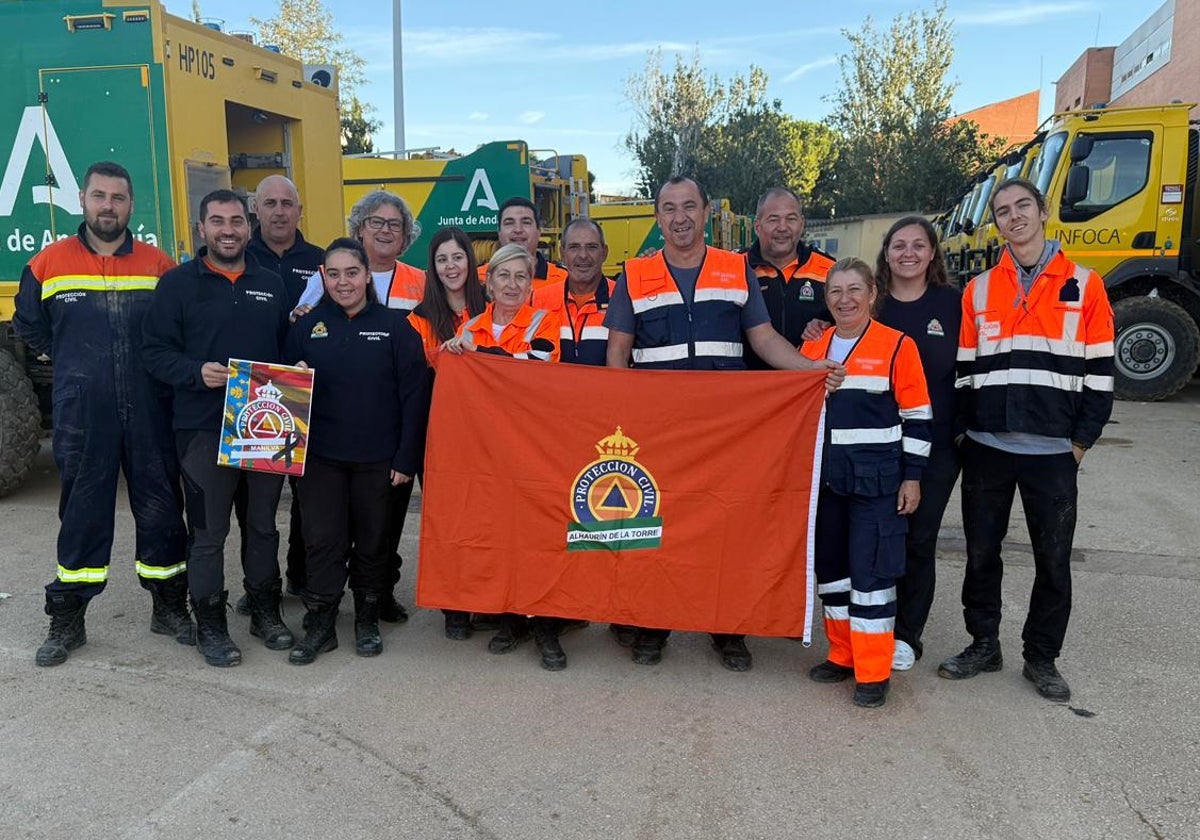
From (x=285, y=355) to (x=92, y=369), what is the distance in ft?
2.69

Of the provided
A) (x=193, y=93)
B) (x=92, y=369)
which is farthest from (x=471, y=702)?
(x=193, y=93)

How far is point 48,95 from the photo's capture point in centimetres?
597

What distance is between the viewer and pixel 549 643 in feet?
13.0

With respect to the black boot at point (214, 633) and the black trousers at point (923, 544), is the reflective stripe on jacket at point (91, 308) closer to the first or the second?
the black boot at point (214, 633)

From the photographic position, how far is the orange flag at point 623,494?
3723mm

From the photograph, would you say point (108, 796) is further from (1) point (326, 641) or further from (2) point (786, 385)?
(2) point (786, 385)

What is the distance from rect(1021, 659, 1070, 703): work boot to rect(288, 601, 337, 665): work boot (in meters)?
3.01

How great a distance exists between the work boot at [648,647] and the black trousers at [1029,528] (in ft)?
4.38

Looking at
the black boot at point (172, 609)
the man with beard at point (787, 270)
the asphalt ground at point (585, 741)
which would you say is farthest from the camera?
the man with beard at point (787, 270)

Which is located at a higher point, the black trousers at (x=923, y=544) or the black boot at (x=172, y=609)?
the black trousers at (x=923, y=544)

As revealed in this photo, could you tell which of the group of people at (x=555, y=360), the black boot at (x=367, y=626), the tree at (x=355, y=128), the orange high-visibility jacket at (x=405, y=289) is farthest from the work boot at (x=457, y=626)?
the tree at (x=355, y=128)

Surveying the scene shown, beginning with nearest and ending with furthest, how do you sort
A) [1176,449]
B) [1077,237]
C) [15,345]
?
[15,345] < [1176,449] < [1077,237]

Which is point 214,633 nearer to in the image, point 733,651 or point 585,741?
point 585,741

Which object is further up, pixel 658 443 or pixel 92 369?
pixel 92 369
